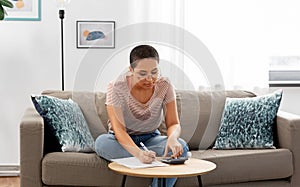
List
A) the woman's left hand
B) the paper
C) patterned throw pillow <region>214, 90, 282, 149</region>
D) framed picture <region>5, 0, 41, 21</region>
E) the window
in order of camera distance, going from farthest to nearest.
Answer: the window < framed picture <region>5, 0, 41, 21</region> < patterned throw pillow <region>214, 90, 282, 149</region> < the woman's left hand < the paper

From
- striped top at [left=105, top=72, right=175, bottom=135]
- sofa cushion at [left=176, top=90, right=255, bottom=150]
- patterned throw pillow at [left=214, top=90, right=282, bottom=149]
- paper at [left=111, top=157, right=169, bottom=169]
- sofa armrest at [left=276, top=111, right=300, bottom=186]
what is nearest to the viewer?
paper at [left=111, top=157, right=169, bottom=169]

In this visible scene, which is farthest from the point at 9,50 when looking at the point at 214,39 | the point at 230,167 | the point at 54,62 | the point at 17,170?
the point at 230,167

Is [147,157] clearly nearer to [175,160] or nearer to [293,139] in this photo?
[175,160]

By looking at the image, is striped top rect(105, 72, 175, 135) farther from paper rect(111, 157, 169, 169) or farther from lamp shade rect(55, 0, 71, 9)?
lamp shade rect(55, 0, 71, 9)

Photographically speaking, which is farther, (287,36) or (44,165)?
(287,36)

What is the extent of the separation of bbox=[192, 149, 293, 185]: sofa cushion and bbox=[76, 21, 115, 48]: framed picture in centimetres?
160

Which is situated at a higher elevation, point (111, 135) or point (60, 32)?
point (60, 32)

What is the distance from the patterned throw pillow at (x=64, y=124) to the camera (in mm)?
3582

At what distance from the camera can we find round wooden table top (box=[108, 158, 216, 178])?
279 centimetres

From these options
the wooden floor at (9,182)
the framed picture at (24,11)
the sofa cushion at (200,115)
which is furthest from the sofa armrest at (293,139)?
the framed picture at (24,11)

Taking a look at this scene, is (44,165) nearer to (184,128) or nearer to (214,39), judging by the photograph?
(184,128)

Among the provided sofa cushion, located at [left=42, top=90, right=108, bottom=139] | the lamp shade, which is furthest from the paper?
the lamp shade

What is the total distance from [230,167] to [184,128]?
0.52 metres

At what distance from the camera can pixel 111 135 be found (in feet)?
11.3
